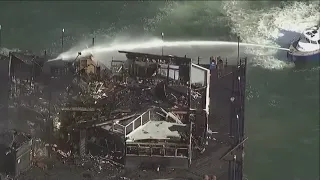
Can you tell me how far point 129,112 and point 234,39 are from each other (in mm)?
9553

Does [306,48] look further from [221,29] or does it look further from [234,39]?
[221,29]

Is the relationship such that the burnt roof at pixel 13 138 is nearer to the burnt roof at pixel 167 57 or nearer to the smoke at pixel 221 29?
the burnt roof at pixel 167 57

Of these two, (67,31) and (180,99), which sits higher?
(67,31)

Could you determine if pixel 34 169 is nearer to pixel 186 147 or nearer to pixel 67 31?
pixel 186 147

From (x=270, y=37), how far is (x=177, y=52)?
4.80m

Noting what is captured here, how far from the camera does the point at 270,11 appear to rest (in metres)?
→ 32.3

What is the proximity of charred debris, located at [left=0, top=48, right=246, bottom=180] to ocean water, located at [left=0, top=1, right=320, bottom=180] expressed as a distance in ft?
8.89

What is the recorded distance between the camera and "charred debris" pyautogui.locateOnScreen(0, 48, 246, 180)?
2248cm

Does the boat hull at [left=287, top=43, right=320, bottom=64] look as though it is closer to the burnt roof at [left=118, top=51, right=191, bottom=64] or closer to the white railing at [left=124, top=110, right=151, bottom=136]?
the burnt roof at [left=118, top=51, right=191, bottom=64]

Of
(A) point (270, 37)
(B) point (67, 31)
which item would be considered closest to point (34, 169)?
(B) point (67, 31)

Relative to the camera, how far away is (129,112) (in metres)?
23.0

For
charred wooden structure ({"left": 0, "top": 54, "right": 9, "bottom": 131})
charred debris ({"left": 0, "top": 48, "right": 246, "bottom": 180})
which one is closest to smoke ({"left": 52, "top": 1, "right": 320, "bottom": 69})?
charred wooden structure ({"left": 0, "top": 54, "right": 9, "bottom": 131})

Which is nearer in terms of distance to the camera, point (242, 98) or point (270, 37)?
point (242, 98)

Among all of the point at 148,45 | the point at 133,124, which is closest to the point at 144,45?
the point at 148,45
